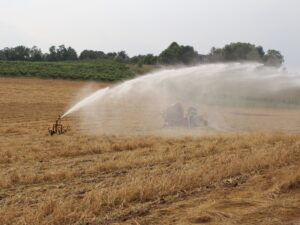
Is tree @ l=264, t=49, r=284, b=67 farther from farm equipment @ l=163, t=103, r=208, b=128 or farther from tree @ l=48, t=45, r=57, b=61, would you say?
tree @ l=48, t=45, r=57, b=61

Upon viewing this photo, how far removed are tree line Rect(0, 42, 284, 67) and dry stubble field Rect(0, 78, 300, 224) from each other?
20.1 metres

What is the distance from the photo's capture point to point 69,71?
6856cm

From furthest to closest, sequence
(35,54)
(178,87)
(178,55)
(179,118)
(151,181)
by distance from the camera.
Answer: (35,54) < (178,55) < (178,87) < (179,118) < (151,181)

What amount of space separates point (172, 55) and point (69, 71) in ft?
74.2

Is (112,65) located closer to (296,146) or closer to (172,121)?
(172,121)

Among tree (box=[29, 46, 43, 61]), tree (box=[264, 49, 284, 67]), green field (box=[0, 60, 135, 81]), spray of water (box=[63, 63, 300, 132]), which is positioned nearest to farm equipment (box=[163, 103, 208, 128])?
spray of water (box=[63, 63, 300, 132])

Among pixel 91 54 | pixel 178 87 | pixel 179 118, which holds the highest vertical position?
pixel 91 54

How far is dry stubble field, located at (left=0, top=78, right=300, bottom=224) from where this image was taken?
7.29 m

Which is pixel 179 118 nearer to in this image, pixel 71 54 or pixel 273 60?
pixel 273 60

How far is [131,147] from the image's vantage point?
609 inches

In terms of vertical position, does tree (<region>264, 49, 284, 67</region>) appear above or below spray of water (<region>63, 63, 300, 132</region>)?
above

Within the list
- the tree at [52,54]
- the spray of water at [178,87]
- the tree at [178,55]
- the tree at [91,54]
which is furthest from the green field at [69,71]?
the spray of water at [178,87]

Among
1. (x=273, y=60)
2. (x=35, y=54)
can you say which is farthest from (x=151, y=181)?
(x=35, y=54)

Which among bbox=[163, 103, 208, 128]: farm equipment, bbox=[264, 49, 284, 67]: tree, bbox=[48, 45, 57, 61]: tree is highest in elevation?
bbox=[48, 45, 57, 61]: tree
